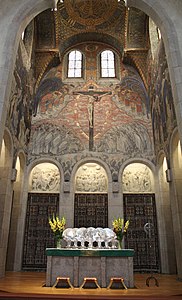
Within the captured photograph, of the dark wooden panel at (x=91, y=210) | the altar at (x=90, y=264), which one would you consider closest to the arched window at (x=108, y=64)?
the dark wooden panel at (x=91, y=210)

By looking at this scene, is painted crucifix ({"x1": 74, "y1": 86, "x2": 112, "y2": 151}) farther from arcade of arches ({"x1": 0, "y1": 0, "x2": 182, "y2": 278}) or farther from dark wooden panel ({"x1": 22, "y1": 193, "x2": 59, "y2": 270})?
dark wooden panel ({"x1": 22, "y1": 193, "x2": 59, "y2": 270})

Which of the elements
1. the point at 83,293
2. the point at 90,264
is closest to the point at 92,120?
the point at 90,264

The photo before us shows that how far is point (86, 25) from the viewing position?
17.1 m

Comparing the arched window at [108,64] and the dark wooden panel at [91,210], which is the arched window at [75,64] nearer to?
the arched window at [108,64]

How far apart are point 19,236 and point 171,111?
9.32 m

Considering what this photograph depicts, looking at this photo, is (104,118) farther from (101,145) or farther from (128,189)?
(128,189)

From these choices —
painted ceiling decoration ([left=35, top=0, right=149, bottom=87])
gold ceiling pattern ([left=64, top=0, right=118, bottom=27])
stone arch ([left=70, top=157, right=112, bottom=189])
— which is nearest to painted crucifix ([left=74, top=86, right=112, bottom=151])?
stone arch ([left=70, top=157, right=112, bottom=189])

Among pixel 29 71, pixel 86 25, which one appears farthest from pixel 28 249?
pixel 86 25

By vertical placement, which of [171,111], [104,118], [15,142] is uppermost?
[104,118]

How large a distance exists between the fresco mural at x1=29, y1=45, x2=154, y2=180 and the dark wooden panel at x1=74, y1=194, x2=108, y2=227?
4.56 ft

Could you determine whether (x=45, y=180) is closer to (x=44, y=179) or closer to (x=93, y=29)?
(x=44, y=179)

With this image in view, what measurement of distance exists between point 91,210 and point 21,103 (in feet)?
21.5

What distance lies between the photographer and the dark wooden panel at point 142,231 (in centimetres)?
1348

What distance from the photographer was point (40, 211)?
14406 mm
